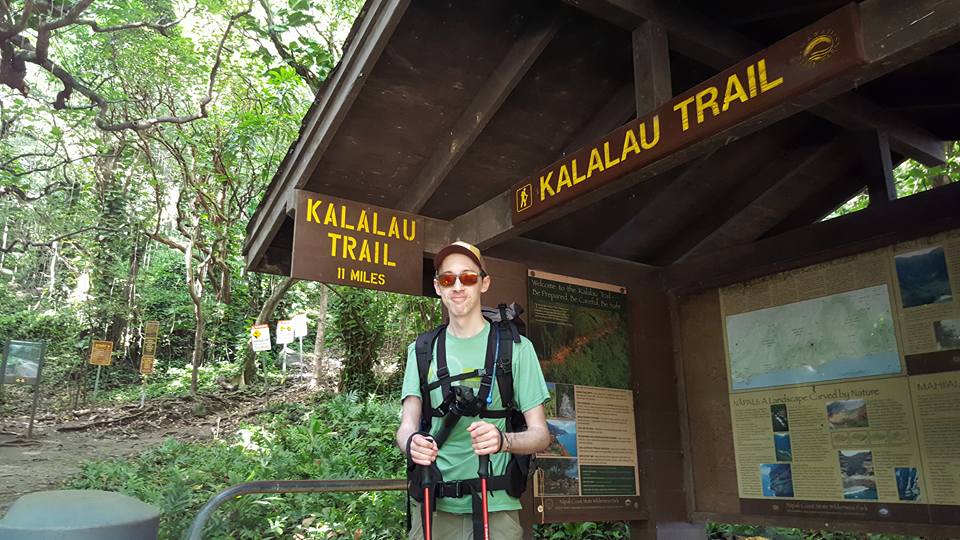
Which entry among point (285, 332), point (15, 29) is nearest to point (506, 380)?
point (15, 29)

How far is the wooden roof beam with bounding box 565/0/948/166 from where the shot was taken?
2408 millimetres

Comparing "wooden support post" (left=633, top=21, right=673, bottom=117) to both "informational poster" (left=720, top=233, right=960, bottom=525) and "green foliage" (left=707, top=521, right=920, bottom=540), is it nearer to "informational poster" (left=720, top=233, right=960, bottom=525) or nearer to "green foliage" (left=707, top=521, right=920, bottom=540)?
"informational poster" (left=720, top=233, right=960, bottom=525)

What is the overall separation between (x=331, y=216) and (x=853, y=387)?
3629 mm

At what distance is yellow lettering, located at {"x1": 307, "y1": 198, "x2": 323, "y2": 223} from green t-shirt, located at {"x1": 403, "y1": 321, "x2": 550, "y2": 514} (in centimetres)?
214

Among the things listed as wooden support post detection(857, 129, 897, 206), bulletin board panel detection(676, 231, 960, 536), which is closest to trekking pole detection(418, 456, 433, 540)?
bulletin board panel detection(676, 231, 960, 536)

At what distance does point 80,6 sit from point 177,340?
1754 centimetres

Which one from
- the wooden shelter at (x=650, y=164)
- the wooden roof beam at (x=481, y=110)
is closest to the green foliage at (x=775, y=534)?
the wooden shelter at (x=650, y=164)

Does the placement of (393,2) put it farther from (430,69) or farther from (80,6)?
(80,6)

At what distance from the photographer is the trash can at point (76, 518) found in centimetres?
195

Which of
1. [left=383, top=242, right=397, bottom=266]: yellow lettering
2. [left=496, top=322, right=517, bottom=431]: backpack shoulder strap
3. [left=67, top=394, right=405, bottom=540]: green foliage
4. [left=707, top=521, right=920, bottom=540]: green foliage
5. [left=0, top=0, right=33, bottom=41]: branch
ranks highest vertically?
[left=0, top=0, right=33, bottom=41]: branch

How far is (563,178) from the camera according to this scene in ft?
12.5

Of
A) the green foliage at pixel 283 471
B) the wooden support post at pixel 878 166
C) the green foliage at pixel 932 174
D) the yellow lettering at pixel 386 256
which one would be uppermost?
the green foliage at pixel 932 174

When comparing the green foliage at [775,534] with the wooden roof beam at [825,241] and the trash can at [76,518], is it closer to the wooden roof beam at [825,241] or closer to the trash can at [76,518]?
the wooden roof beam at [825,241]

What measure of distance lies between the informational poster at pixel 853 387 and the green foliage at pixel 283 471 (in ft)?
13.0
